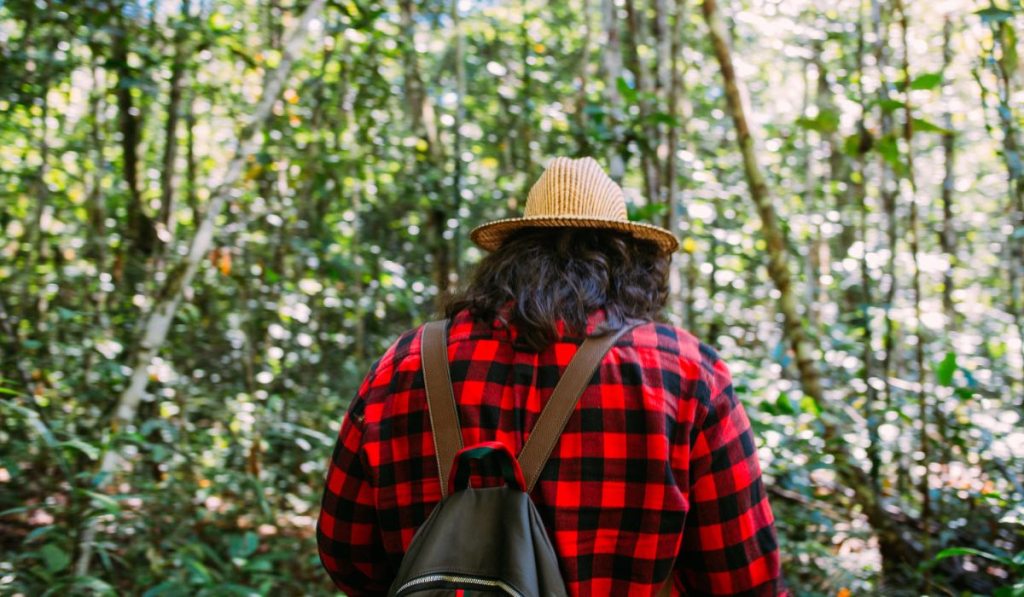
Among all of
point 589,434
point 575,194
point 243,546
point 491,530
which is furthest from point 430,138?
point 491,530

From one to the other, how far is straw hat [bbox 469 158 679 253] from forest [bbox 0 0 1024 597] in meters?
0.43

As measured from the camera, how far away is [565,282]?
1597mm

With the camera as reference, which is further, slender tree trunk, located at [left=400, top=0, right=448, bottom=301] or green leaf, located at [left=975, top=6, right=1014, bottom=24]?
slender tree trunk, located at [left=400, top=0, right=448, bottom=301]

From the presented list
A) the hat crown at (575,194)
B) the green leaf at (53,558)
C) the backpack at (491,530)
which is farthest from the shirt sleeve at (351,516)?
the green leaf at (53,558)

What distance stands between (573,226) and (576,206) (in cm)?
7

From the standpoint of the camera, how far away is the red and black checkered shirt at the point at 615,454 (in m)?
1.45

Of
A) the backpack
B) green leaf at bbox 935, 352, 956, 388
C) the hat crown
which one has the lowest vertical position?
green leaf at bbox 935, 352, 956, 388

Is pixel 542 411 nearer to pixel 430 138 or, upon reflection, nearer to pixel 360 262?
pixel 360 262

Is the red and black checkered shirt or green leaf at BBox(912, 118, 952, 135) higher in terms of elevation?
green leaf at BBox(912, 118, 952, 135)

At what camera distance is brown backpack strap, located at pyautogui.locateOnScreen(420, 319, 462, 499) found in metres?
1.45

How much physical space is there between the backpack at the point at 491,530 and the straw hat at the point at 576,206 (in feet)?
1.44

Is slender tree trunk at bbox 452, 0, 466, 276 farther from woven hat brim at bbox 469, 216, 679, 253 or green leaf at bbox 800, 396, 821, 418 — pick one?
woven hat brim at bbox 469, 216, 679, 253

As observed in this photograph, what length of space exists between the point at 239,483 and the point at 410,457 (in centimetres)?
339

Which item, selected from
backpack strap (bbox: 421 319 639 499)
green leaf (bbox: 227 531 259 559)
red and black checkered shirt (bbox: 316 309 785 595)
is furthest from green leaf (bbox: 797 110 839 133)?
green leaf (bbox: 227 531 259 559)
